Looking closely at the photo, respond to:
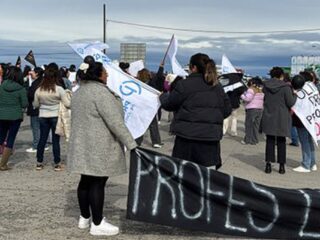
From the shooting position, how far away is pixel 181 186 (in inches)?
231

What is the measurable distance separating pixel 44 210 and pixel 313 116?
5.43 meters

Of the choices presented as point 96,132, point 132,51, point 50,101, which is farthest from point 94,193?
point 132,51

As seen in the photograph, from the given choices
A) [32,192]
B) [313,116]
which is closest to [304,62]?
[313,116]

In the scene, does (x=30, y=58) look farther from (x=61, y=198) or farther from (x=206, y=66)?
(x=206, y=66)

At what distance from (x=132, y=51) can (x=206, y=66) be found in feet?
102

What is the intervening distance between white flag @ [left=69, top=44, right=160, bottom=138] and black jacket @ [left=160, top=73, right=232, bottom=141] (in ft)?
4.27

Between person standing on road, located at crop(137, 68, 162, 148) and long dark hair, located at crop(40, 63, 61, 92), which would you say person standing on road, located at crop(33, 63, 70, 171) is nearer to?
long dark hair, located at crop(40, 63, 61, 92)

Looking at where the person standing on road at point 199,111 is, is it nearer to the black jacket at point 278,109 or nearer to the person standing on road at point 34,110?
the black jacket at point 278,109

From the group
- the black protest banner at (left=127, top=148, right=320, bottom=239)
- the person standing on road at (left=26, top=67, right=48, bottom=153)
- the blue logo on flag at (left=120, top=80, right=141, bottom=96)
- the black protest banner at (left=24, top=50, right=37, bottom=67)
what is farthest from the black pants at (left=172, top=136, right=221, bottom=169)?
the black protest banner at (left=24, top=50, right=37, bottom=67)

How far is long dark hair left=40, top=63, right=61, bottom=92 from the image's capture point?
9.48 meters

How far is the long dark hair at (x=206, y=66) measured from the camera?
611 cm

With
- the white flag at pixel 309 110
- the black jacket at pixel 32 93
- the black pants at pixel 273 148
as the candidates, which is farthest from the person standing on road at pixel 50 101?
the white flag at pixel 309 110

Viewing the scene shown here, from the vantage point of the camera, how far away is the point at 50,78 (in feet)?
31.2

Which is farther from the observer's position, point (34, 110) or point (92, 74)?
point (34, 110)
